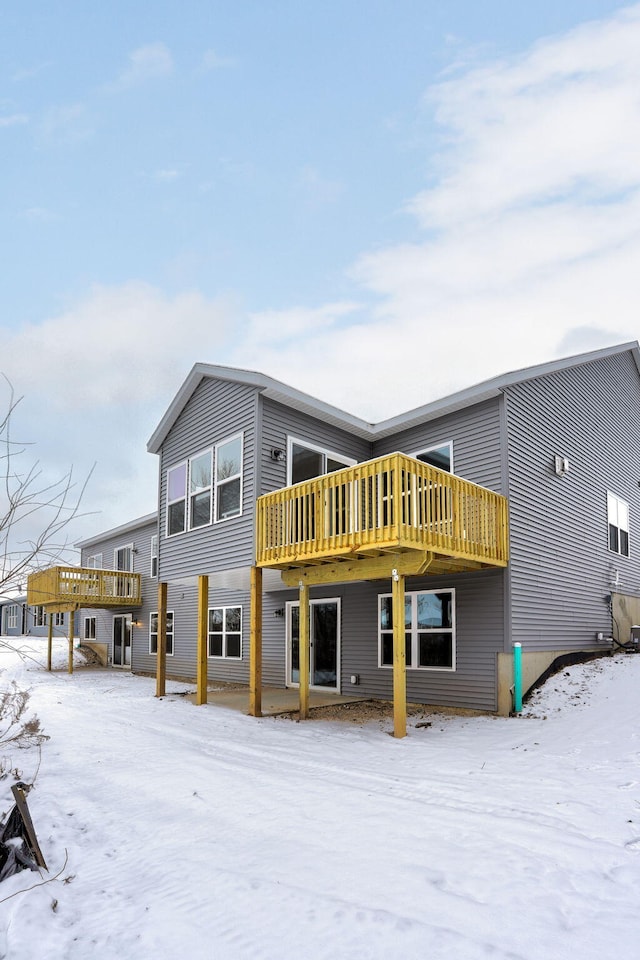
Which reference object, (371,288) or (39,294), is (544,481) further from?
(371,288)

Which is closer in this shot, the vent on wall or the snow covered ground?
the snow covered ground

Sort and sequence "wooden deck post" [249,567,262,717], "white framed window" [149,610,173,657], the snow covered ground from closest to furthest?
the snow covered ground < "wooden deck post" [249,567,262,717] < "white framed window" [149,610,173,657]

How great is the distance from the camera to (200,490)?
13.2m

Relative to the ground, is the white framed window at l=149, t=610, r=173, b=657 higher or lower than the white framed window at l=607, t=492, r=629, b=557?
lower

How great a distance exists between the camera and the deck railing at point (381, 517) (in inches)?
340

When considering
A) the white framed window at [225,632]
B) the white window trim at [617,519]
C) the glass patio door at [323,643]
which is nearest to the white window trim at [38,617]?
the white framed window at [225,632]

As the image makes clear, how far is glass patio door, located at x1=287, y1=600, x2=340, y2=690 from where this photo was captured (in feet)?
44.3

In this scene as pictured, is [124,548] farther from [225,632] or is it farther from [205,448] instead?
[205,448]

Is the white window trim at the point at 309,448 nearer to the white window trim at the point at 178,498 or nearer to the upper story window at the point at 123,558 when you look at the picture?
the white window trim at the point at 178,498

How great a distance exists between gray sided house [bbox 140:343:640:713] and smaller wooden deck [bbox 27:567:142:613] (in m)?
7.25

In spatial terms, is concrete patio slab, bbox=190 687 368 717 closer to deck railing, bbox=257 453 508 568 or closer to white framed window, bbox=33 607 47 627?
deck railing, bbox=257 453 508 568

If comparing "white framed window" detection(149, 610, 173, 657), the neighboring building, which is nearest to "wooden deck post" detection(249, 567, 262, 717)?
the neighboring building

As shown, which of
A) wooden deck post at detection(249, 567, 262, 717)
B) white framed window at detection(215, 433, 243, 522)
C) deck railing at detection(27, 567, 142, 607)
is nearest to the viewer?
wooden deck post at detection(249, 567, 262, 717)

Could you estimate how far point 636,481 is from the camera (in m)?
16.5
